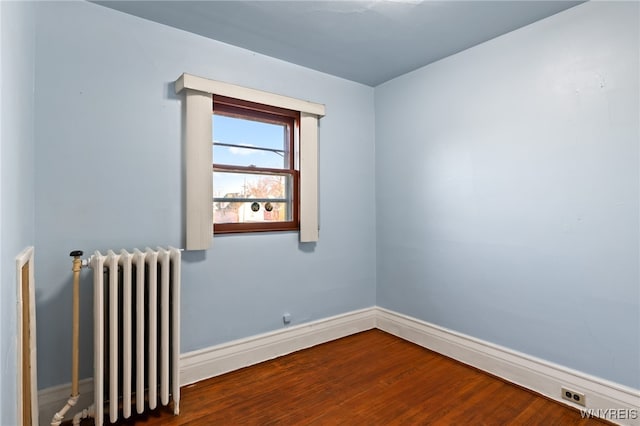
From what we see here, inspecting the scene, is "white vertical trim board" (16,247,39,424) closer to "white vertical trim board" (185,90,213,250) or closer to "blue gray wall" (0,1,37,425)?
"blue gray wall" (0,1,37,425)

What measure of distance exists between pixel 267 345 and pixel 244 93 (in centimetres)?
212

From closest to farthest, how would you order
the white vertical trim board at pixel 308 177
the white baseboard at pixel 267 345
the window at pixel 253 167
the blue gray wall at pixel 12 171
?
the blue gray wall at pixel 12 171 < the white baseboard at pixel 267 345 < the window at pixel 253 167 < the white vertical trim board at pixel 308 177

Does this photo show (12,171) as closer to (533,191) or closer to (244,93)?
(244,93)

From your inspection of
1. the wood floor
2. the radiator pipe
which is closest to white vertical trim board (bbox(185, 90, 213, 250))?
the radiator pipe

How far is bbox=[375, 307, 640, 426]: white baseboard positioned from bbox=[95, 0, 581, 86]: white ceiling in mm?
2437

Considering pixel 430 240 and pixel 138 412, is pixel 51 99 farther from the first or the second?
pixel 430 240

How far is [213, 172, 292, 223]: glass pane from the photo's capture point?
2787mm

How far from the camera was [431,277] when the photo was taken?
3170 mm

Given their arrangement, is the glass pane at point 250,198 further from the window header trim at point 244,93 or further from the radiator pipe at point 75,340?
the radiator pipe at point 75,340

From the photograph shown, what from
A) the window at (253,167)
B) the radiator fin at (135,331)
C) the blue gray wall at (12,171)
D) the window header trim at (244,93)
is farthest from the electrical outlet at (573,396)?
the blue gray wall at (12,171)

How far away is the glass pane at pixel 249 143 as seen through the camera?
2.79 metres

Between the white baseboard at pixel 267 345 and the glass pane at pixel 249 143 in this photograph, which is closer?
the white baseboard at pixel 267 345

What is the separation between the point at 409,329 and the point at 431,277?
0.59 meters

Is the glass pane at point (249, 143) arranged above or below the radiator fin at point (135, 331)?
above
